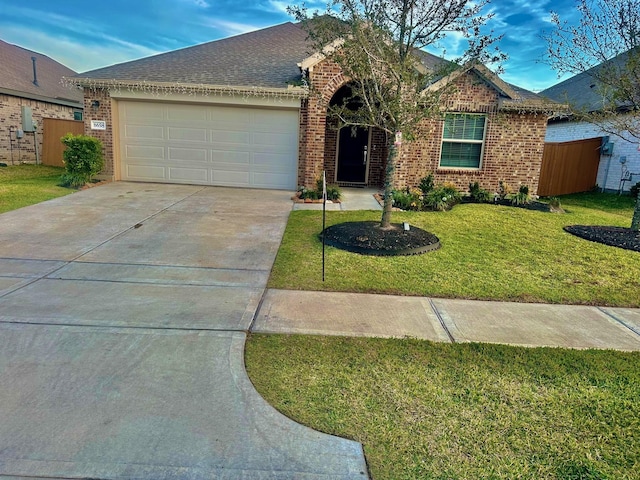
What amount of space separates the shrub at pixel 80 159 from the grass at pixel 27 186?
403 mm

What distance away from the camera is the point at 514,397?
3.11 m

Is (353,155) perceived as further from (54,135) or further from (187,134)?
(54,135)

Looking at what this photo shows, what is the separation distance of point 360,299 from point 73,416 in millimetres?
3089

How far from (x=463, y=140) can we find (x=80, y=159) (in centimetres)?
1101

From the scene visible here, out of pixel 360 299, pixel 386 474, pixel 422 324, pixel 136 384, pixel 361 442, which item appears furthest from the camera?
pixel 360 299

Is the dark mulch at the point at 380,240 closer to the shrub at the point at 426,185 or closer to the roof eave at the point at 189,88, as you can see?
the shrub at the point at 426,185

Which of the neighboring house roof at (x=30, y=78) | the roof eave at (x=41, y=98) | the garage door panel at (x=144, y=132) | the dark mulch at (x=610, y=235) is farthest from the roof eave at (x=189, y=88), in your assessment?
the dark mulch at (x=610, y=235)

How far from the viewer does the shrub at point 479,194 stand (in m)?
11.9

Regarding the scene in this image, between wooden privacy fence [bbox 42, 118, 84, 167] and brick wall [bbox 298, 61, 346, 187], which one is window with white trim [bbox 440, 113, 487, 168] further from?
wooden privacy fence [bbox 42, 118, 84, 167]

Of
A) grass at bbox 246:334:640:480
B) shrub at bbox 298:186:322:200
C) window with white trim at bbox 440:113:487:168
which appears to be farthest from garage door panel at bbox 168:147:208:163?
grass at bbox 246:334:640:480

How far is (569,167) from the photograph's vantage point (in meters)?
15.0

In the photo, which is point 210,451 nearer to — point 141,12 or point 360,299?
point 360,299

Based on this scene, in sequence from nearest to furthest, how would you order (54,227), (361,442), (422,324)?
(361,442) < (422,324) < (54,227)

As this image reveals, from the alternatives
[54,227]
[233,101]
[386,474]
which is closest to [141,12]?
[233,101]
